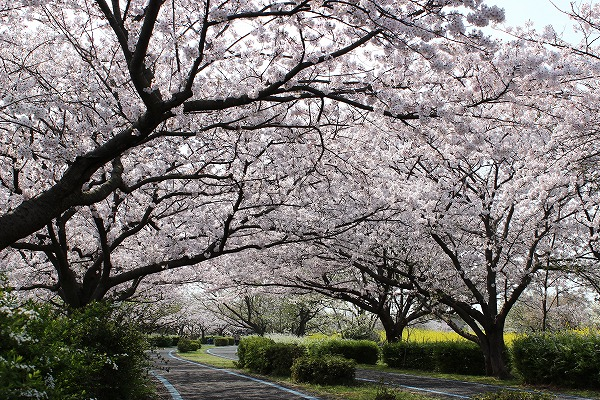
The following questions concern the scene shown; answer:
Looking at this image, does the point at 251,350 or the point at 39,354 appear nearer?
the point at 39,354

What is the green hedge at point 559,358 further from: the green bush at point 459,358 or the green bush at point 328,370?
the green bush at point 328,370

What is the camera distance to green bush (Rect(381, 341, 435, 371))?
19859mm

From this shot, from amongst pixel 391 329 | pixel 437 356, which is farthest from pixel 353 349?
pixel 437 356

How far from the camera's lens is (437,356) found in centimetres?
1883

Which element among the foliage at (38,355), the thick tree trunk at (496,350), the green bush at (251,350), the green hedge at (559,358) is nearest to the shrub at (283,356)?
the green bush at (251,350)

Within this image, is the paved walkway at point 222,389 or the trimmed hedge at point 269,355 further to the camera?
the trimmed hedge at point 269,355

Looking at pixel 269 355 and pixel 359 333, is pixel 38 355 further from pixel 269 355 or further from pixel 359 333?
pixel 359 333

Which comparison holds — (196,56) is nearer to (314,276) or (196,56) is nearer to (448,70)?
(448,70)

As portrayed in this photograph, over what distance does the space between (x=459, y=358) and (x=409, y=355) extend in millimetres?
3018

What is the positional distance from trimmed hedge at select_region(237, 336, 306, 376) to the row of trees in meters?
2.57

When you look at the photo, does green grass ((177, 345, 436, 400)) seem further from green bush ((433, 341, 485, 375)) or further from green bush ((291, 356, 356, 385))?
Result: green bush ((433, 341, 485, 375))

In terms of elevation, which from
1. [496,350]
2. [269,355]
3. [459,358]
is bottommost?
[269,355]

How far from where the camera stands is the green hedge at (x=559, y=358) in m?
12.5

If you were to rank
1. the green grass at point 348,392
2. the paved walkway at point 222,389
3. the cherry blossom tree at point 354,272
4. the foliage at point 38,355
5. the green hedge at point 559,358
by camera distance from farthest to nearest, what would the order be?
the cherry blossom tree at point 354,272 → the green hedge at point 559,358 → the paved walkway at point 222,389 → the green grass at point 348,392 → the foliage at point 38,355
